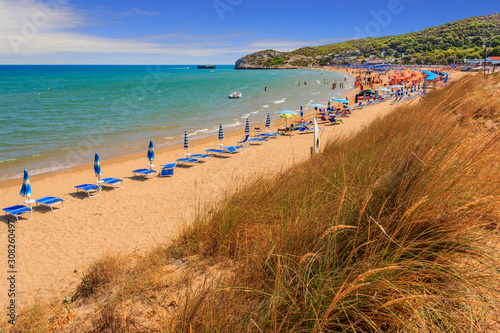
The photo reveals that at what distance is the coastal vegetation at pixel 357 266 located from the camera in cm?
163

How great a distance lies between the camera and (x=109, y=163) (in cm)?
1417

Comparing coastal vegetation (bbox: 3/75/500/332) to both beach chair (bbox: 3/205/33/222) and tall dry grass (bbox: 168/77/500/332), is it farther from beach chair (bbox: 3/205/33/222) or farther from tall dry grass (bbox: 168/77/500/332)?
beach chair (bbox: 3/205/33/222)

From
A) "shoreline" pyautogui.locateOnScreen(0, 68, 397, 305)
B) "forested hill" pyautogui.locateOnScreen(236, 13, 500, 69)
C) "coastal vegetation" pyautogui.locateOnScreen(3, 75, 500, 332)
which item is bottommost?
"shoreline" pyautogui.locateOnScreen(0, 68, 397, 305)

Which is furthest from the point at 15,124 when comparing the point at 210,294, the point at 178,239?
the point at 210,294

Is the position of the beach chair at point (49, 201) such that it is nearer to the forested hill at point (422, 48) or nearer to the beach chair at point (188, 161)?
the beach chair at point (188, 161)

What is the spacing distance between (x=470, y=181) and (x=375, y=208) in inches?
30.3

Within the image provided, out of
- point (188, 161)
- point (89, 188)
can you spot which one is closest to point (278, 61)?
point (188, 161)

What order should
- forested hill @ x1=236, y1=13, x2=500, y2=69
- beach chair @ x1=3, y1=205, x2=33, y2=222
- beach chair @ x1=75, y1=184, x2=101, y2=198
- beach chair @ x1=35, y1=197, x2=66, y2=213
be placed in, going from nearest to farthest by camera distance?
beach chair @ x1=3, y1=205, x2=33, y2=222 < beach chair @ x1=35, y1=197, x2=66, y2=213 < beach chair @ x1=75, y1=184, x2=101, y2=198 < forested hill @ x1=236, y1=13, x2=500, y2=69

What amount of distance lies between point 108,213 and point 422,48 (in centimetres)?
11988

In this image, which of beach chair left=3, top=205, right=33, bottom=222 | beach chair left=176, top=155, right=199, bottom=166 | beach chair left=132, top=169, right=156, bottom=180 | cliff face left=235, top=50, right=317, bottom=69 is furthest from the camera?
cliff face left=235, top=50, right=317, bottom=69

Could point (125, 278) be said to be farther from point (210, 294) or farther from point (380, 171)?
point (380, 171)

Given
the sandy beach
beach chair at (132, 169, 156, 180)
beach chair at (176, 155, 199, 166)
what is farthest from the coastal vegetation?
beach chair at (176, 155, 199, 166)

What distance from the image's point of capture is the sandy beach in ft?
18.7

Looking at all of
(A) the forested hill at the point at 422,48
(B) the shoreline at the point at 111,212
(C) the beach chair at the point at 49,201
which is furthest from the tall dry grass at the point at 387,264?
(A) the forested hill at the point at 422,48
